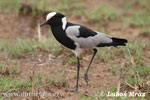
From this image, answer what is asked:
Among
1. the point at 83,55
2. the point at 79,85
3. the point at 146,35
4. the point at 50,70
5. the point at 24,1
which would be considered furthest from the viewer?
the point at 24,1

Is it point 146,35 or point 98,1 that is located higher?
point 98,1

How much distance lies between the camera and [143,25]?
7.39m

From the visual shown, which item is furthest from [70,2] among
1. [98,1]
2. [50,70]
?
[50,70]

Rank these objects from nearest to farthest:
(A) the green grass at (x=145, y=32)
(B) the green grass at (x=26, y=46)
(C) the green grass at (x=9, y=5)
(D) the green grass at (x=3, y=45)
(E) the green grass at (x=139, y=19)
Answer: (B) the green grass at (x=26, y=46), (D) the green grass at (x=3, y=45), (A) the green grass at (x=145, y=32), (E) the green grass at (x=139, y=19), (C) the green grass at (x=9, y=5)

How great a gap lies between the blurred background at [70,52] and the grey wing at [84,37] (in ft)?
2.01

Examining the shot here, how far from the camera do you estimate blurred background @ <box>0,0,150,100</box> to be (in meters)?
4.70

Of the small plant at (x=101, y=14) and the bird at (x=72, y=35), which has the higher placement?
the small plant at (x=101, y=14)

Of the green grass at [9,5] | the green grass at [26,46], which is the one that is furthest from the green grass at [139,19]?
the green grass at [9,5]

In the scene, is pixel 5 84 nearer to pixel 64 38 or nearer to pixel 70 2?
pixel 64 38

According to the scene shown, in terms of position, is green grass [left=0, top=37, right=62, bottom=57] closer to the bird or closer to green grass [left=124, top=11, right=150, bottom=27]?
the bird

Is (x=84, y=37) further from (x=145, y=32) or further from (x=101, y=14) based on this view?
(x=101, y=14)

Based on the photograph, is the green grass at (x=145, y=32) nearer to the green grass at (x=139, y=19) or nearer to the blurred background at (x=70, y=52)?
the blurred background at (x=70, y=52)

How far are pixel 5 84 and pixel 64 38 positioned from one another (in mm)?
1123

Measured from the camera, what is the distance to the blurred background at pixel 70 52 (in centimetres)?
470
